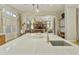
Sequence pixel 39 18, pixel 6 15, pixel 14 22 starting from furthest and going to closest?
pixel 39 18 → pixel 14 22 → pixel 6 15

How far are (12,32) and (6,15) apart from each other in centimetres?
29

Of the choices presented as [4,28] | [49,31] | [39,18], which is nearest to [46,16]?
[39,18]

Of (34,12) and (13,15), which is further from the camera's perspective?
(34,12)

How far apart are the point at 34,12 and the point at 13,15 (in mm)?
357

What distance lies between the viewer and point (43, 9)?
2.28 m

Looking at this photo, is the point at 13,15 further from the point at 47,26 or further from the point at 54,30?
the point at 54,30
